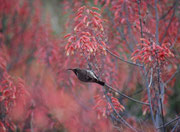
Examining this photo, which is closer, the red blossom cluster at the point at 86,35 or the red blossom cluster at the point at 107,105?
the red blossom cluster at the point at 86,35

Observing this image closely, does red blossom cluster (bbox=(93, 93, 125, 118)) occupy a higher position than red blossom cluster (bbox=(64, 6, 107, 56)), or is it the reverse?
red blossom cluster (bbox=(64, 6, 107, 56))

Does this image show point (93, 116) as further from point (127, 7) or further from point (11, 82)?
point (127, 7)

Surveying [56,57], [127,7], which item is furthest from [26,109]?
[127,7]

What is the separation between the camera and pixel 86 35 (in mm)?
2992

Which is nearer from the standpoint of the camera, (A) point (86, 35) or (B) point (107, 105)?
(A) point (86, 35)

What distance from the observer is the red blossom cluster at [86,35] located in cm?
287

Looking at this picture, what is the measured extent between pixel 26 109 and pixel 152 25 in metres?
3.13

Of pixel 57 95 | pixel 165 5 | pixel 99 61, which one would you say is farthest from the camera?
pixel 57 95

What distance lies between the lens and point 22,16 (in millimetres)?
6898

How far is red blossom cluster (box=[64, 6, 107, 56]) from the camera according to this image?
9.40ft

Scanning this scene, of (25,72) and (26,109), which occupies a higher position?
(25,72)

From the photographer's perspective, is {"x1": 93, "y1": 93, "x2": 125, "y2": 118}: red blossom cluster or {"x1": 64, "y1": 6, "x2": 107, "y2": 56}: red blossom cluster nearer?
{"x1": 64, "y1": 6, "x2": 107, "y2": 56}: red blossom cluster

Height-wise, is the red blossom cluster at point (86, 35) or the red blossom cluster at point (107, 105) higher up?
the red blossom cluster at point (86, 35)

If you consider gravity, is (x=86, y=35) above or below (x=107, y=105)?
above
